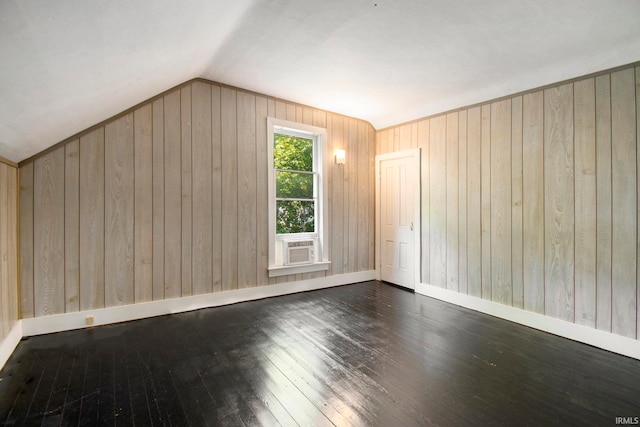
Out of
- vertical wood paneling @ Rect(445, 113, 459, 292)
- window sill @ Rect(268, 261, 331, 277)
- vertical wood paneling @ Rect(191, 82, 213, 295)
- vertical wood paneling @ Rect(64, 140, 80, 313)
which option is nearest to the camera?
vertical wood paneling @ Rect(64, 140, 80, 313)

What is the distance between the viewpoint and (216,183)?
3770 mm

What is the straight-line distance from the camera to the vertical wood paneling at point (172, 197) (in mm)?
3469

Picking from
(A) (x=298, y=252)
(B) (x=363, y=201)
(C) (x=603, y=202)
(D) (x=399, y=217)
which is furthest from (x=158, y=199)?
(C) (x=603, y=202)

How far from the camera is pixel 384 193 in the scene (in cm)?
512

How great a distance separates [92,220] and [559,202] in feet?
15.8

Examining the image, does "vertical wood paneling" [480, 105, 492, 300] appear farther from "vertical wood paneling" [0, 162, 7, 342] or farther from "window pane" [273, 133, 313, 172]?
"vertical wood paneling" [0, 162, 7, 342]

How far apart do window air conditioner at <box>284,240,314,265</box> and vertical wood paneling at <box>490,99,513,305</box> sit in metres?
2.40

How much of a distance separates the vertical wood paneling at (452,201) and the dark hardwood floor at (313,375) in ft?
2.80

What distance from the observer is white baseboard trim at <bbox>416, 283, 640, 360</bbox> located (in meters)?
2.65

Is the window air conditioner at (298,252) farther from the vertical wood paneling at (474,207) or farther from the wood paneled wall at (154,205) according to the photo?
the vertical wood paneling at (474,207)

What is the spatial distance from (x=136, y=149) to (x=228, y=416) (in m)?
2.87

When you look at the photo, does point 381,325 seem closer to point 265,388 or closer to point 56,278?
point 265,388

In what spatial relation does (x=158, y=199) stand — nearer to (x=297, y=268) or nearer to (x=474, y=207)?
(x=297, y=268)

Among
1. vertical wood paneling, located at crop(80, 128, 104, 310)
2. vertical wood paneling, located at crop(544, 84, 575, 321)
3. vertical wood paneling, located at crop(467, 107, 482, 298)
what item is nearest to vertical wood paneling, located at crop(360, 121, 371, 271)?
vertical wood paneling, located at crop(467, 107, 482, 298)
